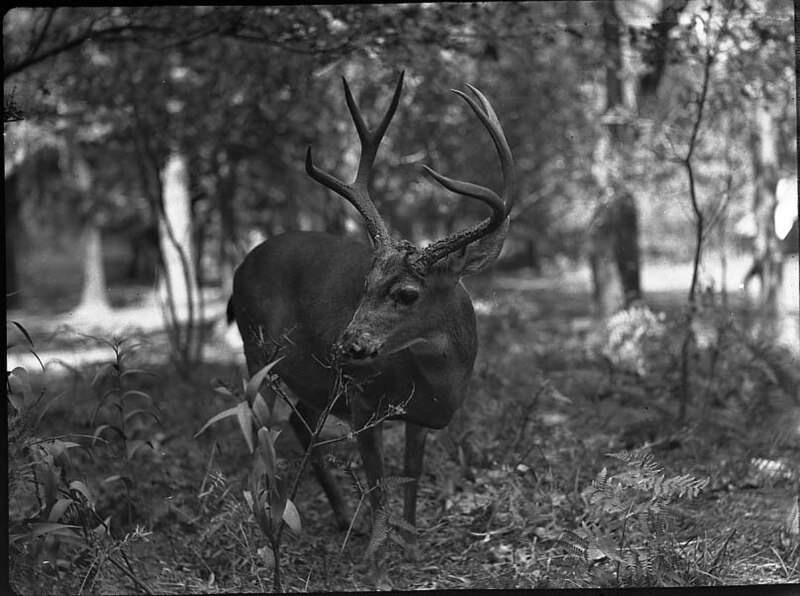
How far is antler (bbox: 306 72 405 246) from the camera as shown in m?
4.18

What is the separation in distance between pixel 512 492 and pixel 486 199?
2.08 metres

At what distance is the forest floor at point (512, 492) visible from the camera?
4195mm

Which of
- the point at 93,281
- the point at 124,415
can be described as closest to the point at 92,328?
the point at 124,415

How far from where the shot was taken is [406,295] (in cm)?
404

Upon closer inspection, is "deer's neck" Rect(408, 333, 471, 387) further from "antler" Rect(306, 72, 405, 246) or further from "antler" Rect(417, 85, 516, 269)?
"antler" Rect(306, 72, 405, 246)

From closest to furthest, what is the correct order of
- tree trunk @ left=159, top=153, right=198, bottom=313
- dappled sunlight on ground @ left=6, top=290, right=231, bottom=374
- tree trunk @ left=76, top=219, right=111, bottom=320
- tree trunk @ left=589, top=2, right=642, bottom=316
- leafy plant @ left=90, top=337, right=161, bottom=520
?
leafy plant @ left=90, top=337, right=161, bottom=520, tree trunk @ left=589, top=2, right=642, bottom=316, tree trunk @ left=159, top=153, right=198, bottom=313, dappled sunlight on ground @ left=6, top=290, right=231, bottom=374, tree trunk @ left=76, top=219, right=111, bottom=320

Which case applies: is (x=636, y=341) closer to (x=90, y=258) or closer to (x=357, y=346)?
(x=357, y=346)

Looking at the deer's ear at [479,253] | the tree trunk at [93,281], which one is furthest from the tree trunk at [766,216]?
the tree trunk at [93,281]

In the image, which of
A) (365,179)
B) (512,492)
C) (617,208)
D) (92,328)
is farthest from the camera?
(92,328)

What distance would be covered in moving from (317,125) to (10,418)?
6.80m

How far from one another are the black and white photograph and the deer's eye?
0.04ft

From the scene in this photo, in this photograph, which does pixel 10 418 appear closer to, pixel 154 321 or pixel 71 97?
pixel 71 97

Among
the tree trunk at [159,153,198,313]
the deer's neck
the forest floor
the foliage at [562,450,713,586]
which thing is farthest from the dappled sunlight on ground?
the foliage at [562,450,713,586]

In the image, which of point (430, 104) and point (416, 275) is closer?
point (416, 275)
